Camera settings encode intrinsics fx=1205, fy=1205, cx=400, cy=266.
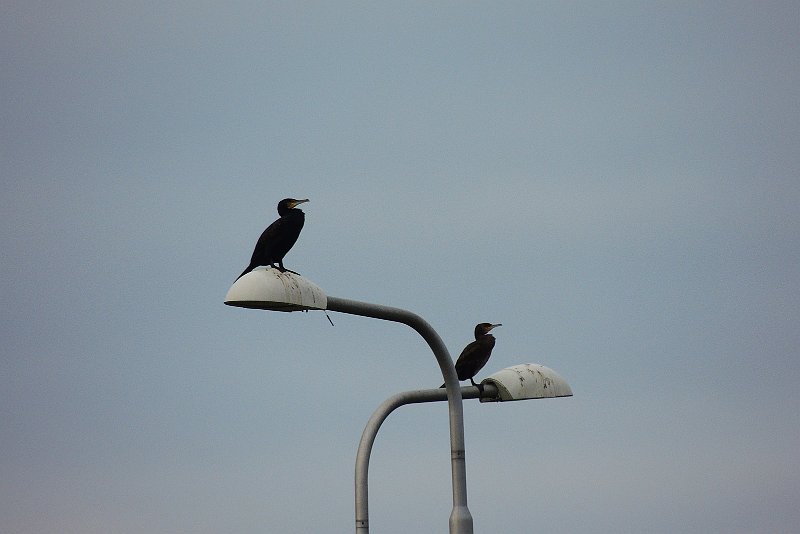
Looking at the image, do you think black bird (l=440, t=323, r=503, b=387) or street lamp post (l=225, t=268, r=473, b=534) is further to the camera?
black bird (l=440, t=323, r=503, b=387)

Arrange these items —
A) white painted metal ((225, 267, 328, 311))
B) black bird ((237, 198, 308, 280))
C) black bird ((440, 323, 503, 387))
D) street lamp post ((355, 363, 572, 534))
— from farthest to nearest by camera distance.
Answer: black bird ((440, 323, 503, 387)), black bird ((237, 198, 308, 280)), street lamp post ((355, 363, 572, 534)), white painted metal ((225, 267, 328, 311))

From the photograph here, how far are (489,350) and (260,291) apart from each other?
657cm

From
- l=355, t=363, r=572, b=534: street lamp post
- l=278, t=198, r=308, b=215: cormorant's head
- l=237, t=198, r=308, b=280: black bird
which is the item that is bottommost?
l=355, t=363, r=572, b=534: street lamp post

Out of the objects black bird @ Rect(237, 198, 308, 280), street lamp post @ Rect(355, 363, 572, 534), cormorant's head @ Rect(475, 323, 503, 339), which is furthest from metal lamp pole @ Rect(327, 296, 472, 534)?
cormorant's head @ Rect(475, 323, 503, 339)

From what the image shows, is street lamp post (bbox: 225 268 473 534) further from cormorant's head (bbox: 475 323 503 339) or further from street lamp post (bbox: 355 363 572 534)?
cormorant's head (bbox: 475 323 503 339)

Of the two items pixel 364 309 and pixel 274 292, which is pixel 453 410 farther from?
pixel 274 292

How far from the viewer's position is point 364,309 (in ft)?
27.6

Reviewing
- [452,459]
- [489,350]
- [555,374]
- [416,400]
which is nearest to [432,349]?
[416,400]

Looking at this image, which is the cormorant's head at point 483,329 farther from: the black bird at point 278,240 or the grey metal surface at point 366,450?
the grey metal surface at point 366,450

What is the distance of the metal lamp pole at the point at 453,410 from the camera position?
880 cm

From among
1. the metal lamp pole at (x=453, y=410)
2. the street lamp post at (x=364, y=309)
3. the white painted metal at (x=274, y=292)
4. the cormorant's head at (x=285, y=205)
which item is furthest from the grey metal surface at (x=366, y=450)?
the cormorant's head at (x=285, y=205)

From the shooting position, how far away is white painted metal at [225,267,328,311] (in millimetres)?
7672

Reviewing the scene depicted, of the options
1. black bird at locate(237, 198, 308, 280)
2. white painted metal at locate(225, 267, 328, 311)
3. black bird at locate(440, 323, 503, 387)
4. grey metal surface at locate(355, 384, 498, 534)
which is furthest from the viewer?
black bird at locate(440, 323, 503, 387)

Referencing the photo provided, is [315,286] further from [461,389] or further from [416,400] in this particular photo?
[461,389]
